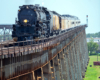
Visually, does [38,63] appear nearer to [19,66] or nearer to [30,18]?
[19,66]

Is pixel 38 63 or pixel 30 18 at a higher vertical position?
pixel 30 18

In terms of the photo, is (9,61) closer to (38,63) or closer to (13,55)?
(13,55)

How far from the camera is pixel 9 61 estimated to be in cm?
1438

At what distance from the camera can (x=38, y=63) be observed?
59.4 ft

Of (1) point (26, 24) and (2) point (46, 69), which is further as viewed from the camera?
(1) point (26, 24)

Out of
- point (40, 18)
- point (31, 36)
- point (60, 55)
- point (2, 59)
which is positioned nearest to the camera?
point (2, 59)

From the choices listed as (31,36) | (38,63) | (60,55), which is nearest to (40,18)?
(31,36)

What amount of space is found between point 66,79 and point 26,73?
1748cm

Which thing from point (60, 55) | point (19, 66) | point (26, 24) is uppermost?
point (26, 24)

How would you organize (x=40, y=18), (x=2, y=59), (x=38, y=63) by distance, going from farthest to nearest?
1. (x=40, y=18)
2. (x=38, y=63)
3. (x=2, y=59)

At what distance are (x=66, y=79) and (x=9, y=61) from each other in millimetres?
19613

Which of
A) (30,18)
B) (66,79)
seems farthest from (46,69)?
(66,79)

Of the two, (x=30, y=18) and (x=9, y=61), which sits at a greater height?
(x=30, y=18)

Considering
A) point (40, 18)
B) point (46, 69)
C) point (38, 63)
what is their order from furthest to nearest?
point (40, 18), point (46, 69), point (38, 63)
